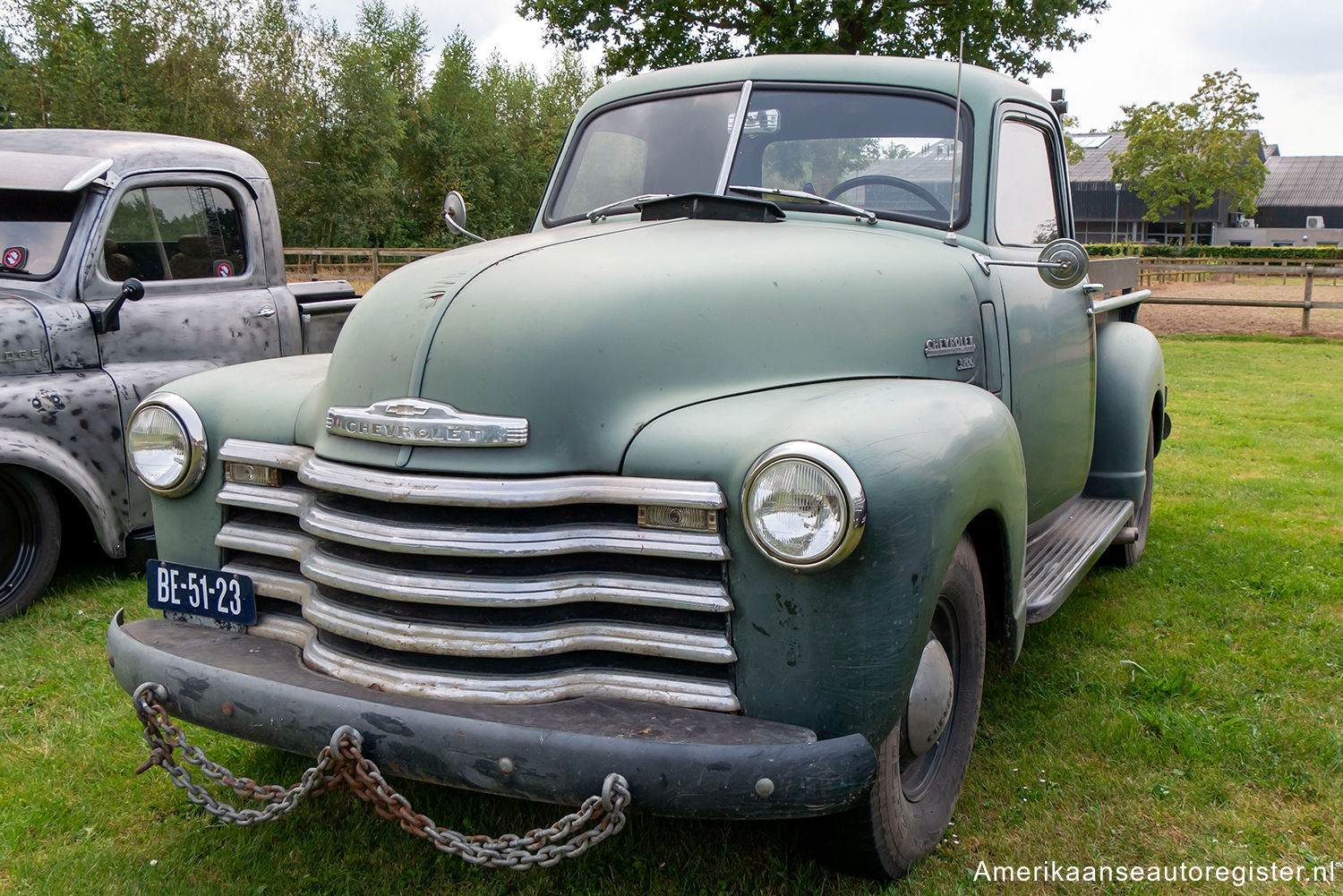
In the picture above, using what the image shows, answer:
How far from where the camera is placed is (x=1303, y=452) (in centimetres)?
764

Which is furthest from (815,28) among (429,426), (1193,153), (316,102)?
(1193,153)

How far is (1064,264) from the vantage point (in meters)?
3.13

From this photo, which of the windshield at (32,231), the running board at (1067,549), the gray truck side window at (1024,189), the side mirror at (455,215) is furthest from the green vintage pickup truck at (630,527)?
the windshield at (32,231)

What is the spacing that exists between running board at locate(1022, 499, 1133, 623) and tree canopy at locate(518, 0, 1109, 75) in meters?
13.1

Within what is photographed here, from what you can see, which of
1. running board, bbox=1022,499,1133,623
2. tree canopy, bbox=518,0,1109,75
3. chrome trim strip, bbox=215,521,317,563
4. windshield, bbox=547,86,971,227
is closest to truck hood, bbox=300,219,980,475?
chrome trim strip, bbox=215,521,317,563

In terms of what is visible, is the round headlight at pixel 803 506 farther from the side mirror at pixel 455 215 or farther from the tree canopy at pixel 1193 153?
the tree canopy at pixel 1193 153

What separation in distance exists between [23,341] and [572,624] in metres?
3.61

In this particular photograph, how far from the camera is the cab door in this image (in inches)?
136

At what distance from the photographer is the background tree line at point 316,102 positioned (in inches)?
877

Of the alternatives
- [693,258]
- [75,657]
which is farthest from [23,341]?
[693,258]

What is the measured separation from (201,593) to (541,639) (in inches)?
40.6

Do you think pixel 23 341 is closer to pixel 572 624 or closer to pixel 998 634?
pixel 572 624

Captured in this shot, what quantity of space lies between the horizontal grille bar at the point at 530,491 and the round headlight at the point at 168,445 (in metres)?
0.69

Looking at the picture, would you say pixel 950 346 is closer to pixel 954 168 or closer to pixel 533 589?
pixel 954 168
